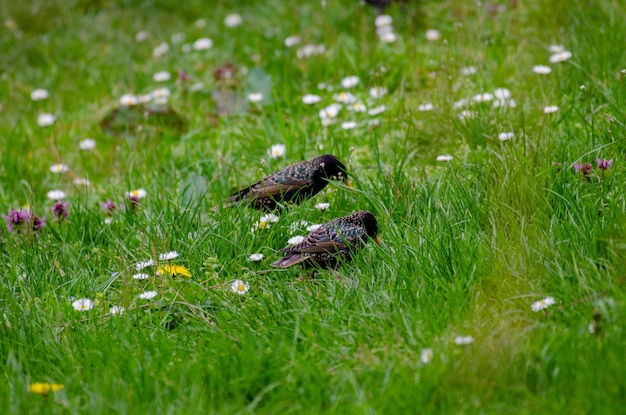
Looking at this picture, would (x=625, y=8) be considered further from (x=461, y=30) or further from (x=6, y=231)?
(x=6, y=231)

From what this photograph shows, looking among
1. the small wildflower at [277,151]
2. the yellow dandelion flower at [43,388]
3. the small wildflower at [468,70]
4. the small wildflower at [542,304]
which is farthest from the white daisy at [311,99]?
the yellow dandelion flower at [43,388]

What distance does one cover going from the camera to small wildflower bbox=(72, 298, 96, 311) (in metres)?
3.53

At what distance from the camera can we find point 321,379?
114 inches

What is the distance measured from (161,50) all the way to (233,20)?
76 cm

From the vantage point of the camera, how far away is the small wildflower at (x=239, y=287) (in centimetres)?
354

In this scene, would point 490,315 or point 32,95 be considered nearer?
point 490,315

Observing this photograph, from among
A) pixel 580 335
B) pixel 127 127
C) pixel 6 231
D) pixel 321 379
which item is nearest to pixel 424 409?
pixel 321 379

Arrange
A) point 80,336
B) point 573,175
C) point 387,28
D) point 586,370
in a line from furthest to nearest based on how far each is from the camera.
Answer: point 387,28 → point 573,175 → point 80,336 → point 586,370

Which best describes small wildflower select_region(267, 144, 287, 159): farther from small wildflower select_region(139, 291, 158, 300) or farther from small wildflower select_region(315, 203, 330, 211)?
small wildflower select_region(139, 291, 158, 300)

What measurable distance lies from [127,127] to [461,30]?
105 inches

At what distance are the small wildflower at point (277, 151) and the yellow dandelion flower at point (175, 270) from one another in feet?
5.33

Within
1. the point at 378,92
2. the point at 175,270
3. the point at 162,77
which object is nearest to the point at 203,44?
the point at 162,77

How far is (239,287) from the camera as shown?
3572 millimetres

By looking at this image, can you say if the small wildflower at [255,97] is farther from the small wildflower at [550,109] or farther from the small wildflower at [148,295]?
the small wildflower at [148,295]
